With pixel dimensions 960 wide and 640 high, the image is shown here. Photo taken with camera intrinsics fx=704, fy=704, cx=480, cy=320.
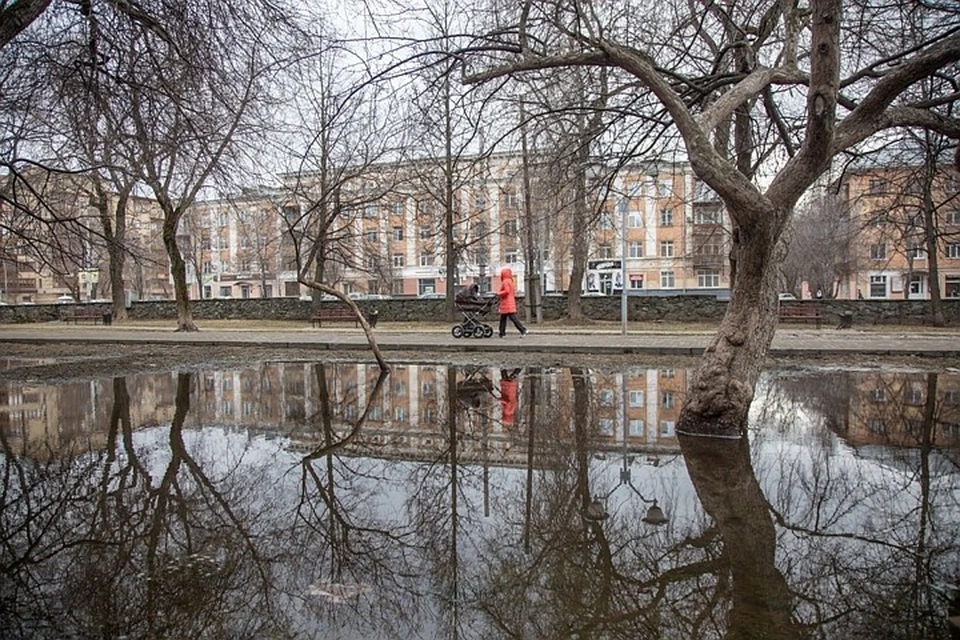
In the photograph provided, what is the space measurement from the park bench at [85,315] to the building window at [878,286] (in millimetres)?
62786

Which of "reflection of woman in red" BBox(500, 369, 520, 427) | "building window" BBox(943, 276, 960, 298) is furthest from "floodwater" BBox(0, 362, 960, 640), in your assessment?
"building window" BBox(943, 276, 960, 298)

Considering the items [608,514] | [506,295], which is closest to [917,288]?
[506,295]

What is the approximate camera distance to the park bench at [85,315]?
1377 inches

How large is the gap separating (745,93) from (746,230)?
4.68 feet

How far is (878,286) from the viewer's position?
65.8 m

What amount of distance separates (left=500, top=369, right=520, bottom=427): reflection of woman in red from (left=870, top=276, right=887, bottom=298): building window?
63518mm

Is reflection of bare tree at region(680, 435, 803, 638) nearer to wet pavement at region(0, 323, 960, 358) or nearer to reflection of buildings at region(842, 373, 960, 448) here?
reflection of buildings at region(842, 373, 960, 448)

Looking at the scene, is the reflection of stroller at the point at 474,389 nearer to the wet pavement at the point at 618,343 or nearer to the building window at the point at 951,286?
the wet pavement at the point at 618,343

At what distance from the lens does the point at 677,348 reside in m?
15.9

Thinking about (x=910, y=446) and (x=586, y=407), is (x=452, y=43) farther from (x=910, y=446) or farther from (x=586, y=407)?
(x=910, y=446)

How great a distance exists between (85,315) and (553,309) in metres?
24.8

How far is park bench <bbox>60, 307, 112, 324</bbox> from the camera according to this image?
3498cm

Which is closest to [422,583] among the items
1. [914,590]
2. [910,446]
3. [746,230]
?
[914,590]

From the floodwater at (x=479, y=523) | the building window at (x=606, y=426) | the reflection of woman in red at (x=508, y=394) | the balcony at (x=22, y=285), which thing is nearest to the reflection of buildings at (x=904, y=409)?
the floodwater at (x=479, y=523)
